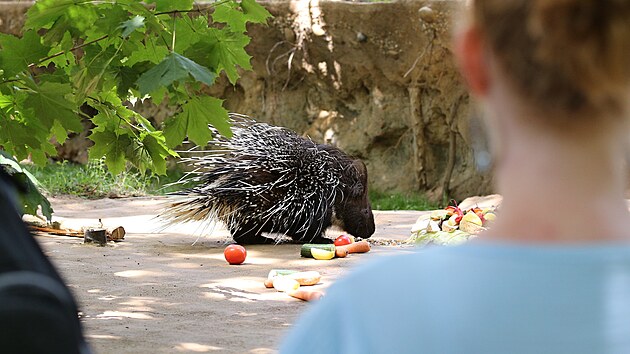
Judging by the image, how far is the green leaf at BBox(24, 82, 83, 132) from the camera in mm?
2355

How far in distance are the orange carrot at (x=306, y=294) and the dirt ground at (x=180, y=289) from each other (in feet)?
0.08

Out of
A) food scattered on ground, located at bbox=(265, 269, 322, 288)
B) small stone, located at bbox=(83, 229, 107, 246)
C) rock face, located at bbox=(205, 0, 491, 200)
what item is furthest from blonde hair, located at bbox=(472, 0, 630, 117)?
rock face, located at bbox=(205, 0, 491, 200)

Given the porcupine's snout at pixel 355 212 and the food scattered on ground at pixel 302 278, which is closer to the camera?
the food scattered on ground at pixel 302 278

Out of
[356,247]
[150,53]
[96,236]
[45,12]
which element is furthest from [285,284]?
[96,236]

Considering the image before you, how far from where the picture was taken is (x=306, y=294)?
11.3 feet

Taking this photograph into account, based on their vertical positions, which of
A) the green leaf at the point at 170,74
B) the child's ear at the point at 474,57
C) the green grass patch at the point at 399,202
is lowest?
the green grass patch at the point at 399,202

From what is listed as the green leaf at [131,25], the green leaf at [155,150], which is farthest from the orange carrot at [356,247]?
the green leaf at [131,25]

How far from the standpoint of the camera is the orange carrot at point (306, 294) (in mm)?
3342

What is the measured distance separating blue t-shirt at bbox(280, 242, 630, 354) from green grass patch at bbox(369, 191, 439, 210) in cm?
799

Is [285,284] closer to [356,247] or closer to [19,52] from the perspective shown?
[356,247]

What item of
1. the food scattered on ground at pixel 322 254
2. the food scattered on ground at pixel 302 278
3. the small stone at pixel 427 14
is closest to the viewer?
the food scattered on ground at pixel 302 278

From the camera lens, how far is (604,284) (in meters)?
0.53

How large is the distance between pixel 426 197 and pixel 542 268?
8.73 m

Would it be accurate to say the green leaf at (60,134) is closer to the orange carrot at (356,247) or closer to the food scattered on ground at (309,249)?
the food scattered on ground at (309,249)
